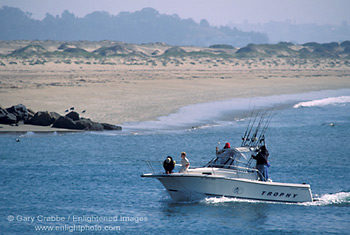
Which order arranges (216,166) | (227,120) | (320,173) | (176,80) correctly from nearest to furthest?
1. (216,166)
2. (320,173)
3. (227,120)
4. (176,80)

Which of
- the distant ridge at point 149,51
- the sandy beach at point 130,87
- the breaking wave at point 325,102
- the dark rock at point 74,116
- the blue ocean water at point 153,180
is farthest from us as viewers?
the distant ridge at point 149,51

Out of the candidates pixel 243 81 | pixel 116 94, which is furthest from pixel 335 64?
pixel 116 94

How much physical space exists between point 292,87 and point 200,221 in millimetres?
52734

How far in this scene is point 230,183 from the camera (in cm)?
2092

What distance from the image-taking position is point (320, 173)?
27156 mm

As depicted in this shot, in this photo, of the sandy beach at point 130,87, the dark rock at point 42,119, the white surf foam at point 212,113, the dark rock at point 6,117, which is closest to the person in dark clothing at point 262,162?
the white surf foam at point 212,113

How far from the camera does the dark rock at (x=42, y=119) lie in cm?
3688

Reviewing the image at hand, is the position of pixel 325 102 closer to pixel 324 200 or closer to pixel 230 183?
pixel 324 200

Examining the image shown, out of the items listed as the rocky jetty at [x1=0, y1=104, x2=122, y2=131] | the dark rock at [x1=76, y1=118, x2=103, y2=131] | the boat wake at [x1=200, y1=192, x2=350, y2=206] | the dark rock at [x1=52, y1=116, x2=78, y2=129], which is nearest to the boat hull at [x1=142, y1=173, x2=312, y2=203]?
the boat wake at [x1=200, y1=192, x2=350, y2=206]

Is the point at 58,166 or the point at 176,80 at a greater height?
the point at 176,80

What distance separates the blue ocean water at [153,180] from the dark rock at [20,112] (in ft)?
9.87

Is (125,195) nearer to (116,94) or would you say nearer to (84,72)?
(116,94)

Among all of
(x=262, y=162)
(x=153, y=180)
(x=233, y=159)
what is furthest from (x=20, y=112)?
(x=262, y=162)

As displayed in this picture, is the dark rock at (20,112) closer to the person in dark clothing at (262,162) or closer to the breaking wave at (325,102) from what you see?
the person in dark clothing at (262,162)
